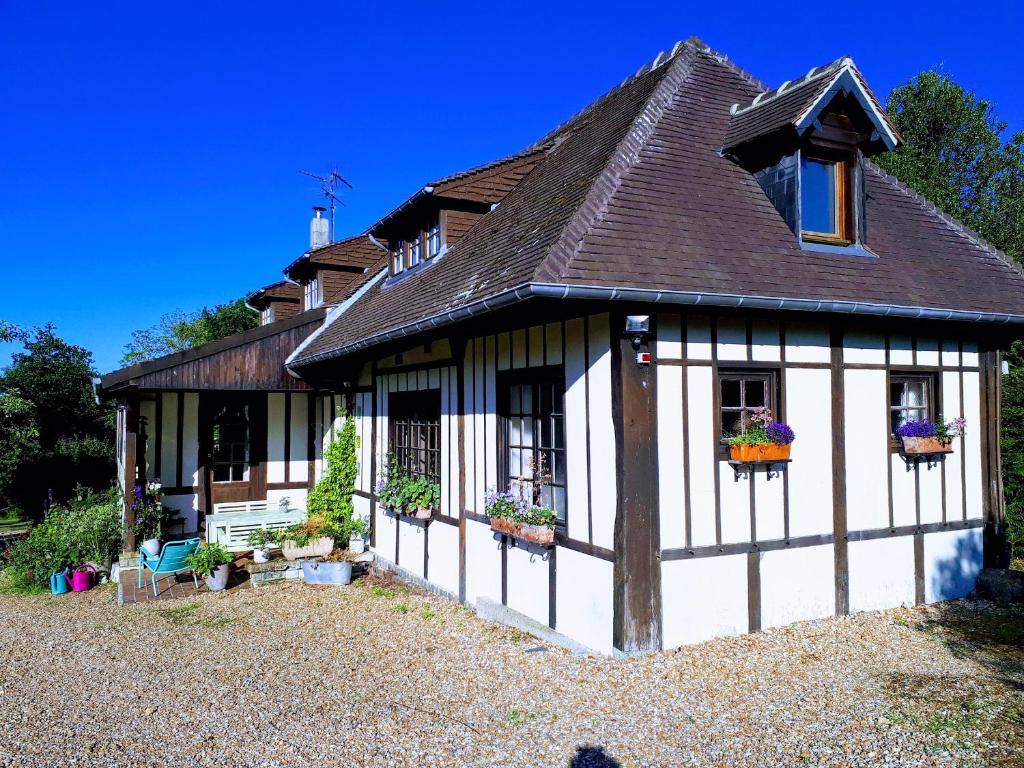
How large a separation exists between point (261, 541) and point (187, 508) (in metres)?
2.56

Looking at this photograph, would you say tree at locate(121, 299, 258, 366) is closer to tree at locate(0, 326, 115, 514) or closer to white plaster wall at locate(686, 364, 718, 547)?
tree at locate(0, 326, 115, 514)

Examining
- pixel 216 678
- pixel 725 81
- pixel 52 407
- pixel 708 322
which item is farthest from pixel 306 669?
pixel 52 407

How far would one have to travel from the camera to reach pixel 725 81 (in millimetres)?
8430

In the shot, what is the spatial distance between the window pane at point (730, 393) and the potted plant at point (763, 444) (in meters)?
Result: 0.29

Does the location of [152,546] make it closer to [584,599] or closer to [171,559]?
[171,559]

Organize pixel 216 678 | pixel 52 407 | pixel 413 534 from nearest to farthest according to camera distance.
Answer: pixel 216 678 → pixel 413 534 → pixel 52 407

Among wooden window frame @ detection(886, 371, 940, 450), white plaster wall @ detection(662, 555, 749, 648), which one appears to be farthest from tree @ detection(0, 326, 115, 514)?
wooden window frame @ detection(886, 371, 940, 450)

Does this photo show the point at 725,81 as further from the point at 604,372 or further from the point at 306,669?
the point at 306,669

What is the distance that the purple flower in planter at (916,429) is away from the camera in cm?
682

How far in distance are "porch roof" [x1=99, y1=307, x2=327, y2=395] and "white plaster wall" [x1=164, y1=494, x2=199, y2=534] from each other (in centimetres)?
200

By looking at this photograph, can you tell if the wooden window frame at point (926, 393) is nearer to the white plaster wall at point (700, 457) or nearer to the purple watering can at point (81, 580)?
the white plaster wall at point (700, 457)

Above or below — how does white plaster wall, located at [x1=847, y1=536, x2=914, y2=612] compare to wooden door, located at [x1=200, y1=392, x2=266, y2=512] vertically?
below

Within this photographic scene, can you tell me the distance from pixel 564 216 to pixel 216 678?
4.75m

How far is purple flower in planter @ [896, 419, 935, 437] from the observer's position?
6.82m
